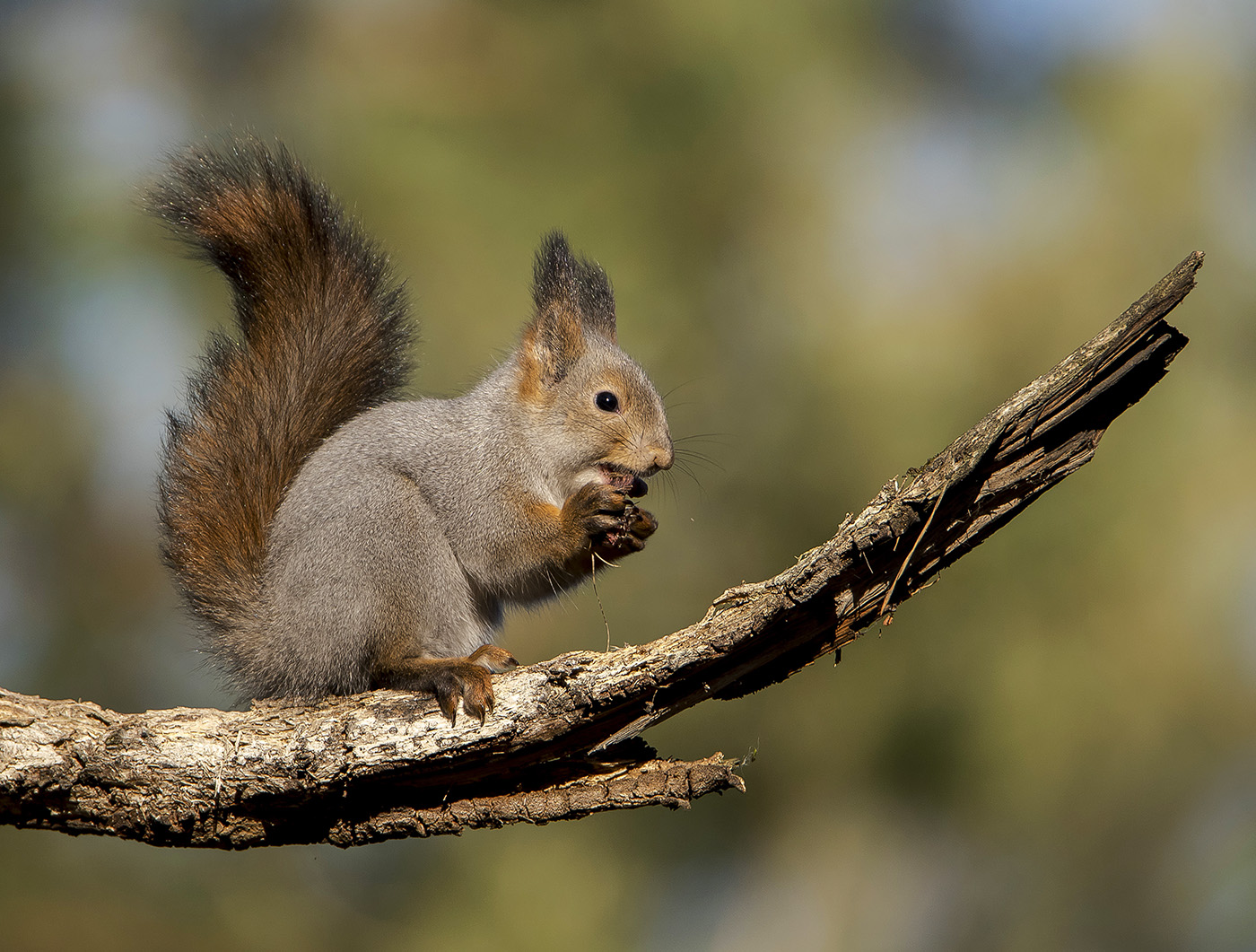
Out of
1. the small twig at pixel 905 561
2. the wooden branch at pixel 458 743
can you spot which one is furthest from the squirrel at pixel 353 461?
the small twig at pixel 905 561

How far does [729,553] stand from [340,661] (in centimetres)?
270

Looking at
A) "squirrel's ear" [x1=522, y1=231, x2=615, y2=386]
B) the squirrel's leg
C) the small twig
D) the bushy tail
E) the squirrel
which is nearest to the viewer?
the small twig

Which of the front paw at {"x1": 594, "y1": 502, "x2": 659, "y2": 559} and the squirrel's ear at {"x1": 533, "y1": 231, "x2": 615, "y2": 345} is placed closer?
the front paw at {"x1": 594, "y1": 502, "x2": 659, "y2": 559}

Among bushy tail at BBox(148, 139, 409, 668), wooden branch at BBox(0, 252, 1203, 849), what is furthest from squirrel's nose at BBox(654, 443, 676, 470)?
bushy tail at BBox(148, 139, 409, 668)

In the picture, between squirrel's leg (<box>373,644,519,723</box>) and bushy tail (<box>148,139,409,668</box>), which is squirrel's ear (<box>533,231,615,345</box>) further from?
squirrel's leg (<box>373,644,519,723</box>)

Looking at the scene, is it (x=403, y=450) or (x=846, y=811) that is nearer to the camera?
(x=403, y=450)

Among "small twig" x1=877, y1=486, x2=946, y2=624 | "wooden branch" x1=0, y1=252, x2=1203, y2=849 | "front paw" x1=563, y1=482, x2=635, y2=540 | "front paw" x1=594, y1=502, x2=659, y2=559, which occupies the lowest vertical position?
"small twig" x1=877, y1=486, x2=946, y2=624

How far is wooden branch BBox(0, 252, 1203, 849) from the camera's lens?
4.16 feet

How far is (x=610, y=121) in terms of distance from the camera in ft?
17.0

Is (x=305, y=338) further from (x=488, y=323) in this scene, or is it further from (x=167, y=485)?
(x=488, y=323)

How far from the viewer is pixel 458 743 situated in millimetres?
1388

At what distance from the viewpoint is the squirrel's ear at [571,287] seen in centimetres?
195

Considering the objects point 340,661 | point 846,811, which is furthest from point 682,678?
point 846,811

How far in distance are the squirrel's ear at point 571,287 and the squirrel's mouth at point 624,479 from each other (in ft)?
1.14
